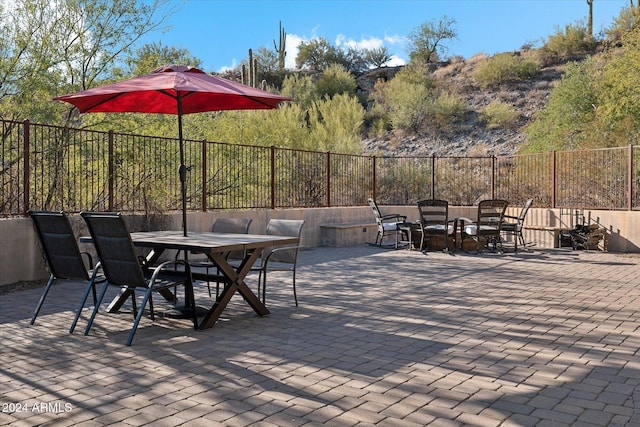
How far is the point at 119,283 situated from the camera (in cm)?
538

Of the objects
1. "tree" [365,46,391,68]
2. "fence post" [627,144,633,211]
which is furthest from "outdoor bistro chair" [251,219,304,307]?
"tree" [365,46,391,68]

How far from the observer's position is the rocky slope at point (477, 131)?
29.7m

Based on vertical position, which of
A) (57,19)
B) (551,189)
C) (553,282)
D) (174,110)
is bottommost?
(553,282)

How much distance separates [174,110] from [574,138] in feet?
57.0

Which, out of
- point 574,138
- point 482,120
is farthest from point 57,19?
point 482,120

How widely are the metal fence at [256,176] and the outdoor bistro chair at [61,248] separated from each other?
313cm

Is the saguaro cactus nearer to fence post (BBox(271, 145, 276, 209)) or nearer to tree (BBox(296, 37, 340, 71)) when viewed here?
tree (BBox(296, 37, 340, 71))

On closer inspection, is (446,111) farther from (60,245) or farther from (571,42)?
(60,245)

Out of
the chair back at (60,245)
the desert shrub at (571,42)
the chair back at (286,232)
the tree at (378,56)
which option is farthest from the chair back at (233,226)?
the tree at (378,56)

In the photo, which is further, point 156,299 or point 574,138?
point 574,138

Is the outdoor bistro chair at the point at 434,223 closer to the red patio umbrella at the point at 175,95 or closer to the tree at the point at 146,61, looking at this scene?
the red patio umbrella at the point at 175,95

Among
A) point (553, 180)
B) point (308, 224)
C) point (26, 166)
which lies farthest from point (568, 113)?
point (26, 166)

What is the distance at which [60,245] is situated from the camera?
5.70 metres

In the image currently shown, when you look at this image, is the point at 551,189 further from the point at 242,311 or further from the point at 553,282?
the point at 242,311
